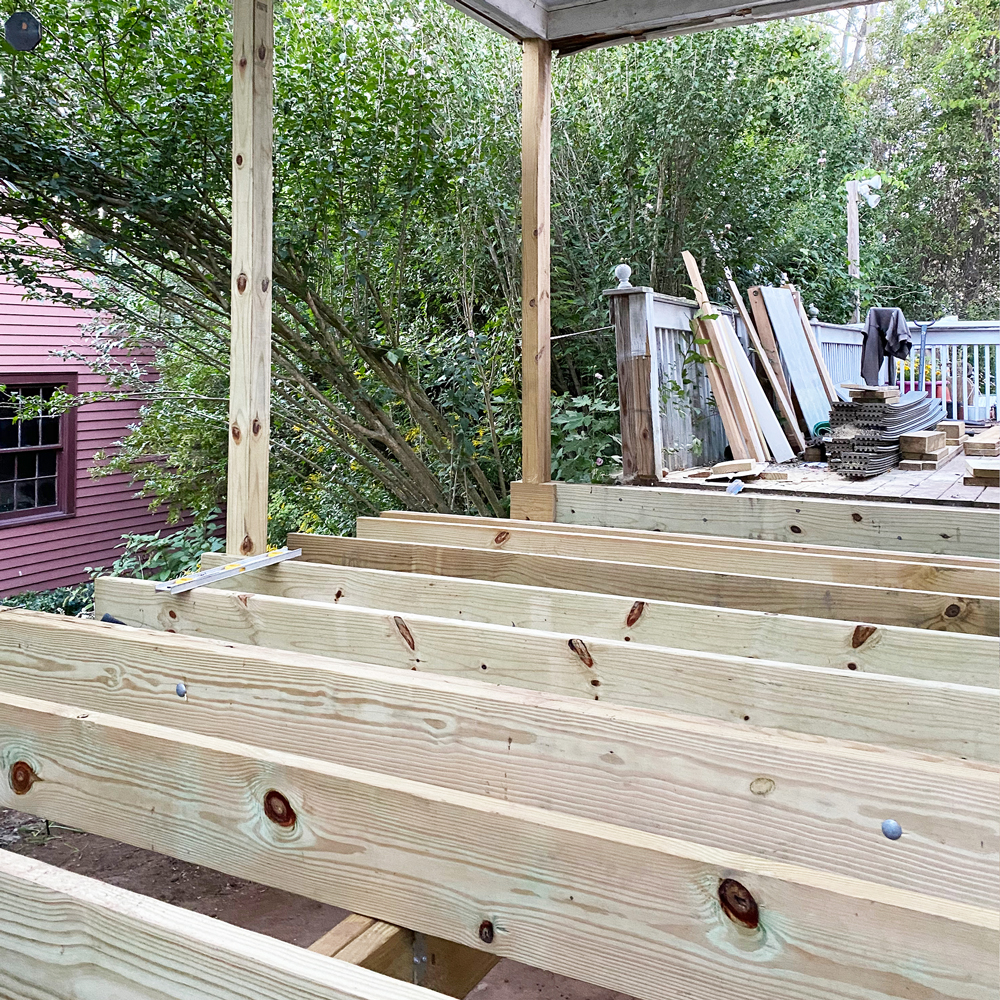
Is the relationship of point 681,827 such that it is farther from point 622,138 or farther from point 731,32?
point 731,32

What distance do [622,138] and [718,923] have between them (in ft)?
20.1

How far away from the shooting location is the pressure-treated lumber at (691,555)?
240 cm

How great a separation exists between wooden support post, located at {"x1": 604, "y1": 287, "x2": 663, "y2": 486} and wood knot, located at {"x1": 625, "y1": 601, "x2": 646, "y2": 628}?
234 centimetres

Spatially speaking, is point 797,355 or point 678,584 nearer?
point 678,584

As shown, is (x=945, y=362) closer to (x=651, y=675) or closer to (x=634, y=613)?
(x=634, y=613)

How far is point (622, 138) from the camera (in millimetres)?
6434

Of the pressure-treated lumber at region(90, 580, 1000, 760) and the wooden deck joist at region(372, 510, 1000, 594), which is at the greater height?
the wooden deck joist at region(372, 510, 1000, 594)

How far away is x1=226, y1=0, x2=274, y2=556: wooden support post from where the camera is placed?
2744 mm

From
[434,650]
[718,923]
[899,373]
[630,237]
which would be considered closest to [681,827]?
[718,923]

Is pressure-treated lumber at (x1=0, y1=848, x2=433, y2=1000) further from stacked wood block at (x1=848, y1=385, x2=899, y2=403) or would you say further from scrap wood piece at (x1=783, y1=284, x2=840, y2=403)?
scrap wood piece at (x1=783, y1=284, x2=840, y2=403)

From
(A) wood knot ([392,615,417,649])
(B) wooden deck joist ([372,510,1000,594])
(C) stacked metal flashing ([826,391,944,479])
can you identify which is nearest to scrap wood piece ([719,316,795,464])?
(C) stacked metal flashing ([826,391,944,479])

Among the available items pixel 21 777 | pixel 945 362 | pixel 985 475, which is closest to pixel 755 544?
pixel 985 475

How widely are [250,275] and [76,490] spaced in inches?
290

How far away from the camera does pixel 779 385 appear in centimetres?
606
